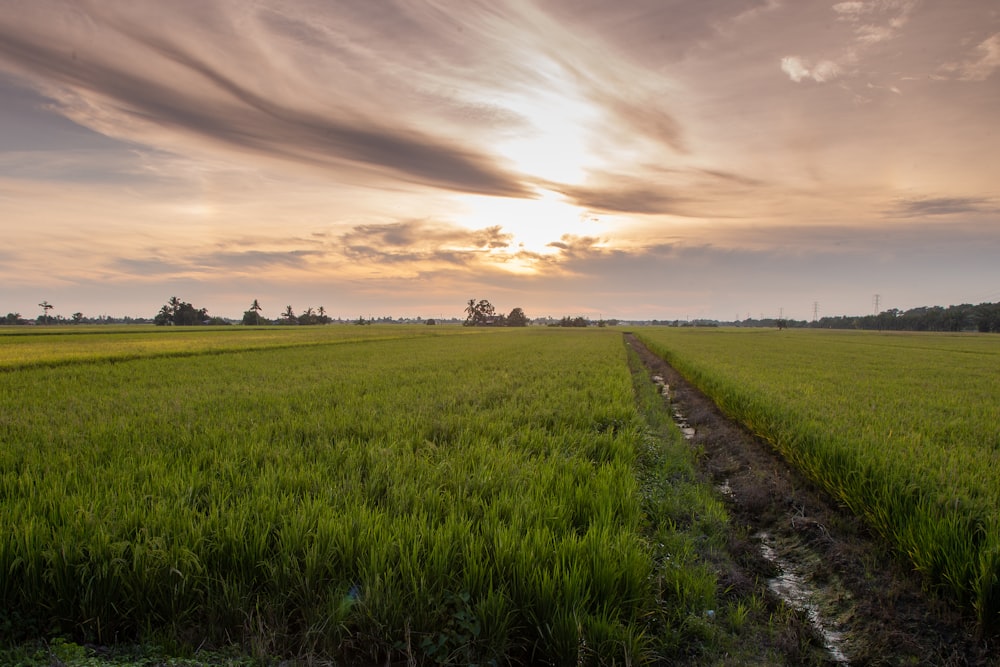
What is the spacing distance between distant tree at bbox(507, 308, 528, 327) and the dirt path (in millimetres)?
182602

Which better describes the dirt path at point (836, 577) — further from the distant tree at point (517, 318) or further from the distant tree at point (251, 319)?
the distant tree at point (517, 318)

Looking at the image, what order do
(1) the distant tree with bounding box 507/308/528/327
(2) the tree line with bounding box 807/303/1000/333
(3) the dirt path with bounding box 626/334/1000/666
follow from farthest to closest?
(1) the distant tree with bounding box 507/308/528/327
(2) the tree line with bounding box 807/303/1000/333
(3) the dirt path with bounding box 626/334/1000/666

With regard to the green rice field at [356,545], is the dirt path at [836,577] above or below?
below

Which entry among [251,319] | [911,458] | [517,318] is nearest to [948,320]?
[517,318]

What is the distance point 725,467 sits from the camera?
24.4 ft

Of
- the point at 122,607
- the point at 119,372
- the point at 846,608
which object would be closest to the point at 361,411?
the point at 122,607

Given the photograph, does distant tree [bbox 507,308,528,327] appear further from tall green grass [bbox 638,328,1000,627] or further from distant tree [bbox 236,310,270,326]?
tall green grass [bbox 638,328,1000,627]

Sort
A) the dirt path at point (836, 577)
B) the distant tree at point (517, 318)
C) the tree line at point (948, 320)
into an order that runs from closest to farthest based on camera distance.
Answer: the dirt path at point (836, 577) < the tree line at point (948, 320) < the distant tree at point (517, 318)

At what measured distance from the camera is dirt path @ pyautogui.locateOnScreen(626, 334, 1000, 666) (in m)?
3.15

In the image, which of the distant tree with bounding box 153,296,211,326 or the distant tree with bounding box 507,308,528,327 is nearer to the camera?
the distant tree with bounding box 153,296,211,326

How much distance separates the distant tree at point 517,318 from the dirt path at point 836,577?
18260cm

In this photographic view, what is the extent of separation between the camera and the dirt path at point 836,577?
3148mm

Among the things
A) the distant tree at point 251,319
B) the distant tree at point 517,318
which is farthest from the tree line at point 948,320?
the distant tree at point 251,319

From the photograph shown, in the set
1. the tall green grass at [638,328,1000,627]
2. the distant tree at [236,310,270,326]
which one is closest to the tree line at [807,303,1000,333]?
the tall green grass at [638,328,1000,627]
